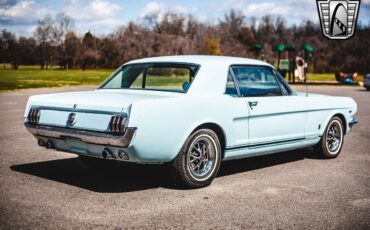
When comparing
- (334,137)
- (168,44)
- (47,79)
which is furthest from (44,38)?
(334,137)

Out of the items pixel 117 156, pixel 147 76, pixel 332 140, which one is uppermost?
pixel 147 76

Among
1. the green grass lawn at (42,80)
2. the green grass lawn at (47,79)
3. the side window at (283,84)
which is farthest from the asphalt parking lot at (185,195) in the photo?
the green grass lawn at (42,80)

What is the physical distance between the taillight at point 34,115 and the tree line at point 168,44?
71.7m

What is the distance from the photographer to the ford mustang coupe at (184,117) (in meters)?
4.87

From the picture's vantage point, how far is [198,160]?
→ 5.46 meters

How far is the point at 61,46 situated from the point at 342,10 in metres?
82.4

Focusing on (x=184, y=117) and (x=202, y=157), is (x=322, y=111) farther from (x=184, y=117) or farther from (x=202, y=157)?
(x=184, y=117)

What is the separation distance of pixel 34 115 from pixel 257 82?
291 centimetres

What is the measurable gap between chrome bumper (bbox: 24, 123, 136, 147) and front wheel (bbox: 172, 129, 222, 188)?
70 centimetres

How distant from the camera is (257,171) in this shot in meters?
6.46

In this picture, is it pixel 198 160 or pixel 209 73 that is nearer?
pixel 198 160

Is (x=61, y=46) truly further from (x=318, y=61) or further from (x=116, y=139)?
(x=116, y=139)

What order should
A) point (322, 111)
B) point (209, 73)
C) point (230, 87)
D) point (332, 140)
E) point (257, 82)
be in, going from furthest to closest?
point (332, 140)
point (322, 111)
point (257, 82)
point (230, 87)
point (209, 73)

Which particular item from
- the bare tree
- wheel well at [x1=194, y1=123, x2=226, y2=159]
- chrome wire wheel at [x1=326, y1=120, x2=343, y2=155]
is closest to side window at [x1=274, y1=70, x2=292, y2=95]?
chrome wire wheel at [x1=326, y1=120, x2=343, y2=155]
